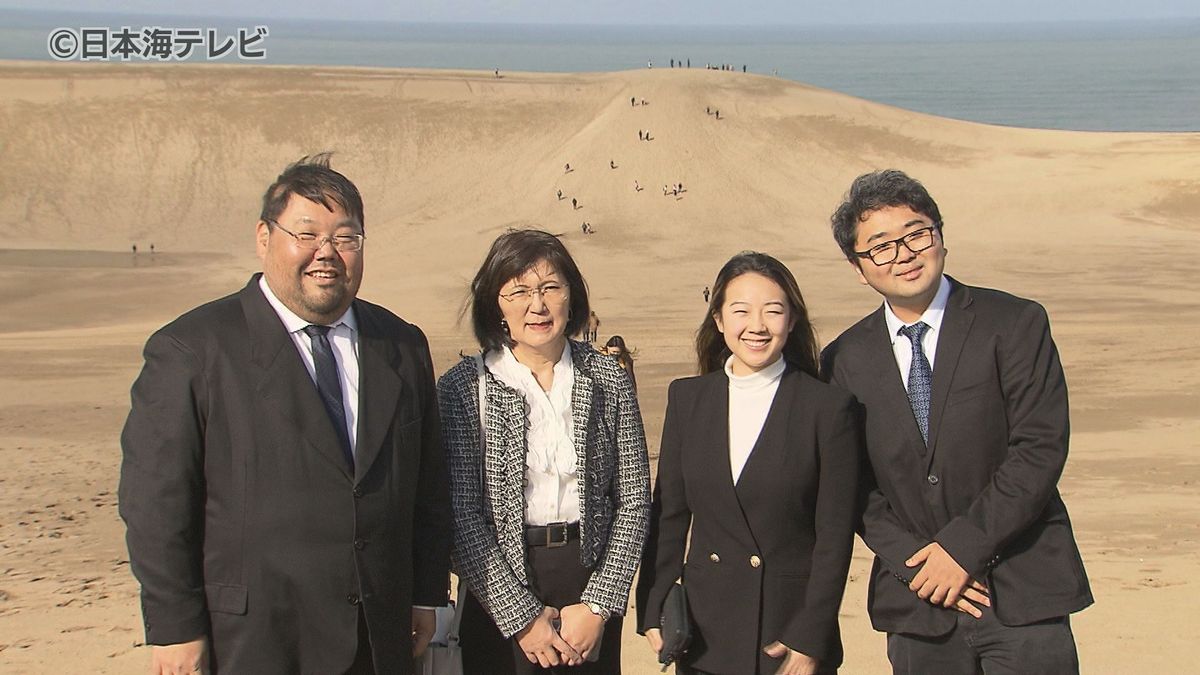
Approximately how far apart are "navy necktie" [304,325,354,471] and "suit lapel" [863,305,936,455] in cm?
158

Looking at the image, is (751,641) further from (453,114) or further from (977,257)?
(453,114)

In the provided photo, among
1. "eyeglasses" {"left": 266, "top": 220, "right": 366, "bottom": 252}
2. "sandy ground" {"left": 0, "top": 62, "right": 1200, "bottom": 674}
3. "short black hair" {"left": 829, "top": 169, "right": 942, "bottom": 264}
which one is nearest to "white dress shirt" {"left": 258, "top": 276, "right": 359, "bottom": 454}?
"eyeglasses" {"left": 266, "top": 220, "right": 366, "bottom": 252}

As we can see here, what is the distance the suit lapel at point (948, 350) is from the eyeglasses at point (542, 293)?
45.8 inches

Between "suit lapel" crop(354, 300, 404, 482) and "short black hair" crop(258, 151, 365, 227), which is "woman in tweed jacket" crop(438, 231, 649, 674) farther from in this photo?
"short black hair" crop(258, 151, 365, 227)

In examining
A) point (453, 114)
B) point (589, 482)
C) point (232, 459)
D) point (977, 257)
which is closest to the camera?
point (232, 459)

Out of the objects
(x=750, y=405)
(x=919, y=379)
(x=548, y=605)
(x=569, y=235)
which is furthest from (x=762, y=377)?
(x=569, y=235)

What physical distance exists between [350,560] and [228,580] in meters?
0.32

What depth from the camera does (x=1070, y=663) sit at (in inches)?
147

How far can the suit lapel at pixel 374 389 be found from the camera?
3.56 meters

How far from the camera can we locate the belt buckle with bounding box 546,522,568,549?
4004 mm

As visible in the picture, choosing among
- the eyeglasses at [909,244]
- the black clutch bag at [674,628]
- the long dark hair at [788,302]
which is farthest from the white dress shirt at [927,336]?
the black clutch bag at [674,628]

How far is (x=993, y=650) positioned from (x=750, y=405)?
101 cm

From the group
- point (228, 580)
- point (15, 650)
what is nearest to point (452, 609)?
point (228, 580)

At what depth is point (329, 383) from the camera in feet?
11.8
